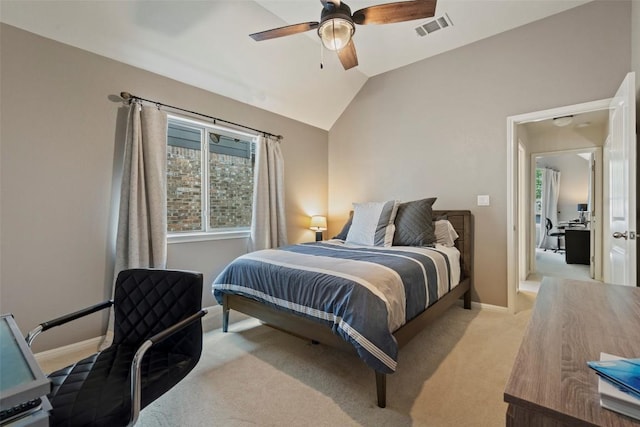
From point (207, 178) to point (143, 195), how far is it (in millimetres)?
825

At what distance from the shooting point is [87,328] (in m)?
2.37

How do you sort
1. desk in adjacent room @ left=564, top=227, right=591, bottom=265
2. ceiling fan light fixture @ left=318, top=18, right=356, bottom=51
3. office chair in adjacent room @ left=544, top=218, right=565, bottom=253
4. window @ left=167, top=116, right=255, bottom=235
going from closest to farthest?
1. ceiling fan light fixture @ left=318, top=18, right=356, bottom=51
2. window @ left=167, top=116, right=255, bottom=235
3. desk in adjacent room @ left=564, top=227, right=591, bottom=265
4. office chair in adjacent room @ left=544, top=218, right=565, bottom=253

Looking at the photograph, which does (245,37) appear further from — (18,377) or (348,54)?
(18,377)

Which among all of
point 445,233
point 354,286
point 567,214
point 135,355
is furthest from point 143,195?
point 567,214

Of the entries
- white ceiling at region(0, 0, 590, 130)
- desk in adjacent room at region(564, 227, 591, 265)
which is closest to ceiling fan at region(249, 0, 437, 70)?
white ceiling at region(0, 0, 590, 130)

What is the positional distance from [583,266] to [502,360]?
4.79 metres

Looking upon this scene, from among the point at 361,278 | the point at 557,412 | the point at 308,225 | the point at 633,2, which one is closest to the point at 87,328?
the point at 361,278

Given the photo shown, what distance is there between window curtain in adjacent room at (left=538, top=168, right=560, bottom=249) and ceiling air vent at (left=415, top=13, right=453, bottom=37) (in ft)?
21.3

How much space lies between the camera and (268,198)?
3.62 m

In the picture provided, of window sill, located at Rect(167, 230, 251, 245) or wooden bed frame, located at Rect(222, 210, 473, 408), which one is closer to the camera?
wooden bed frame, located at Rect(222, 210, 473, 408)

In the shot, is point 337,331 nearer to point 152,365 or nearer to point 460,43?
point 152,365

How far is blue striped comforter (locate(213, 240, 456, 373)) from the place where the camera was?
5.34ft

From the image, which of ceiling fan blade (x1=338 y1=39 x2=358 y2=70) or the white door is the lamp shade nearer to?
ceiling fan blade (x1=338 y1=39 x2=358 y2=70)

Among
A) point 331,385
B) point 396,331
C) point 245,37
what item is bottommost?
point 331,385
